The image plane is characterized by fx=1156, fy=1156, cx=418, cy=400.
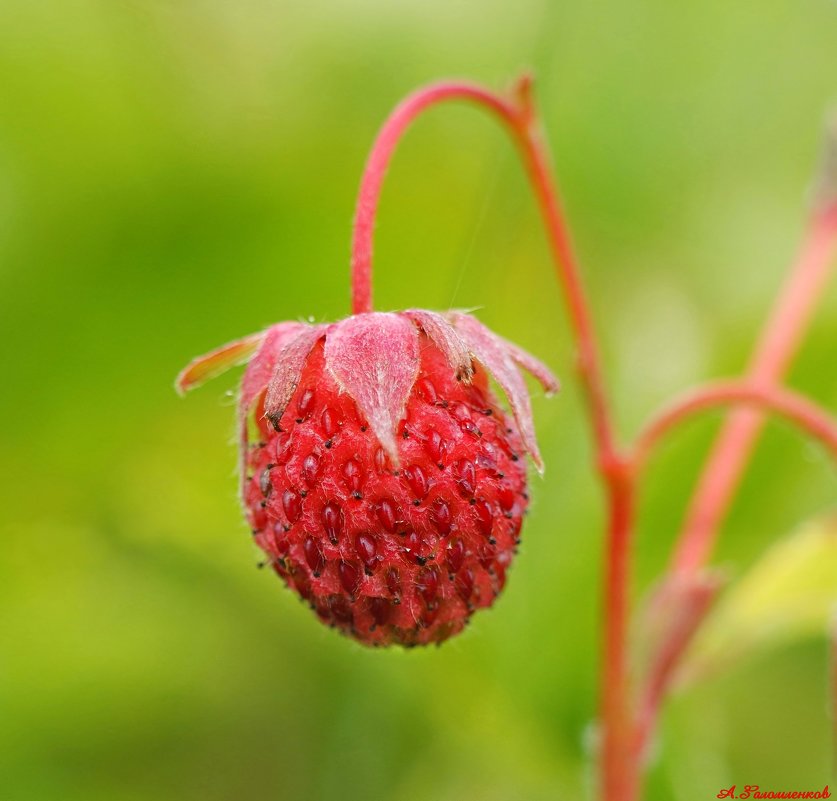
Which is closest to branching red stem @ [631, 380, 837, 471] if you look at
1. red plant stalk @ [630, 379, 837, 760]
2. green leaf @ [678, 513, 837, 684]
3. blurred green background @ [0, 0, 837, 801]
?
red plant stalk @ [630, 379, 837, 760]

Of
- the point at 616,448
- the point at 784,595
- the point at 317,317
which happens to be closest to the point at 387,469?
the point at 616,448

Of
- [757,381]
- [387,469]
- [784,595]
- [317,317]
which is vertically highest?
[317,317]

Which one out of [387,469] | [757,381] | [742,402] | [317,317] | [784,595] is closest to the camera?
[387,469]

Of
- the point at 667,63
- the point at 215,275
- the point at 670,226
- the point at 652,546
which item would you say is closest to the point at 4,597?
the point at 215,275

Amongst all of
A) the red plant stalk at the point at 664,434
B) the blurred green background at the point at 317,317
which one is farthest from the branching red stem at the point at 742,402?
the blurred green background at the point at 317,317

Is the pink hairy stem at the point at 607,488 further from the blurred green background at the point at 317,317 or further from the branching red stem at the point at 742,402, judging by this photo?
the blurred green background at the point at 317,317

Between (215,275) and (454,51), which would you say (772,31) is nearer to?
(454,51)

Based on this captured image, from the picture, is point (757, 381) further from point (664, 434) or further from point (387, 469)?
point (387, 469)
